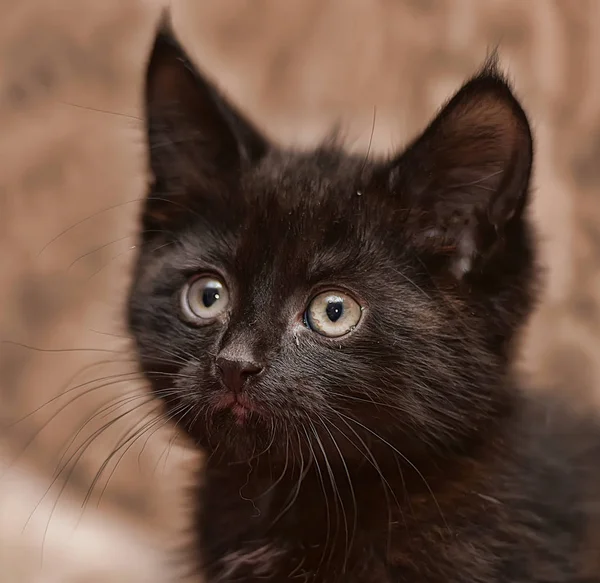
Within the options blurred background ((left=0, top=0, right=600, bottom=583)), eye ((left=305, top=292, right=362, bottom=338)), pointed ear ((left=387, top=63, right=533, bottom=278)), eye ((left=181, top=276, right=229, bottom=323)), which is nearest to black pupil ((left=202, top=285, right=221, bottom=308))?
eye ((left=181, top=276, right=229, bottom=323))

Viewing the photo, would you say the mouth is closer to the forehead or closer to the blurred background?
the forehead

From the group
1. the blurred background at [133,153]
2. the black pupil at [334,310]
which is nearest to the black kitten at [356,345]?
the black pupil at [334,310]

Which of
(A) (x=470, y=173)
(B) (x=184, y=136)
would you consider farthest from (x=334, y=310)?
(B) (x=184, y=136)

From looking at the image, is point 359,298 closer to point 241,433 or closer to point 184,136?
point 241,433

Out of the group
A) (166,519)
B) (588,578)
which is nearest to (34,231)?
(166,519)

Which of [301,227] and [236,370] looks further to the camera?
[301,227]

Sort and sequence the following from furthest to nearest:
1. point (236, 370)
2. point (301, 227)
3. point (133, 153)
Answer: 1. point (133, 153)
2. point (301, 227)
3. point (236, 370)
